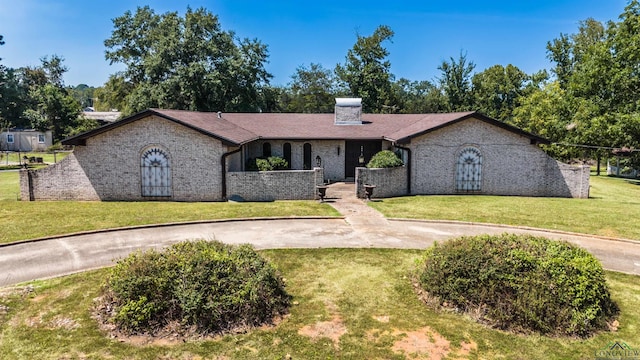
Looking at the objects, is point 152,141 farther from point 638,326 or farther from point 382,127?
point 638,326

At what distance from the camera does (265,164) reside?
2222 cm

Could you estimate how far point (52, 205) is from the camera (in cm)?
1852

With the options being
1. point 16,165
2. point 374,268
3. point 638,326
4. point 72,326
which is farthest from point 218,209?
point 16,165

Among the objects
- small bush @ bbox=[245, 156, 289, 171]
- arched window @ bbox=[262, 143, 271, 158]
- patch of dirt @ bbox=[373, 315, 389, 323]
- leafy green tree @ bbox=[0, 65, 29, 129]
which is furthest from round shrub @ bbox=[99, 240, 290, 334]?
leafy green tree @ bbox=[0, 65, 29, 129]

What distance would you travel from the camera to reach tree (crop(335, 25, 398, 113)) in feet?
164

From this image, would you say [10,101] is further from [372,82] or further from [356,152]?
[356,152]

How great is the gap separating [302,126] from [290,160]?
2990 millimetres

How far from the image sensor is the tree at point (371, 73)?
49.9m

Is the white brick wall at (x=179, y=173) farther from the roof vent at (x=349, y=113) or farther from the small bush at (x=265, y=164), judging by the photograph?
the roof vent at (x=349, y=113)

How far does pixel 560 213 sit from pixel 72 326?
18494mm

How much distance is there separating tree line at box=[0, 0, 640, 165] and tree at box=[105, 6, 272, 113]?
11cm

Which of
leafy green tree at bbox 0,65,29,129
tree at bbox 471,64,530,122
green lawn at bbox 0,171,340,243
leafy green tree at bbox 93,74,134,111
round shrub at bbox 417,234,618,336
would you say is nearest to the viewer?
round shrub at bbox 417,234,618,336

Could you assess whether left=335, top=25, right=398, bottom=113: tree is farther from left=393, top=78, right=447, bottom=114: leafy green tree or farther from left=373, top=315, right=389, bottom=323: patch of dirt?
left=373, top=315, right=389, bottom=323: patch of dirt

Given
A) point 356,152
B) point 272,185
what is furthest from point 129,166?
point 356,152
